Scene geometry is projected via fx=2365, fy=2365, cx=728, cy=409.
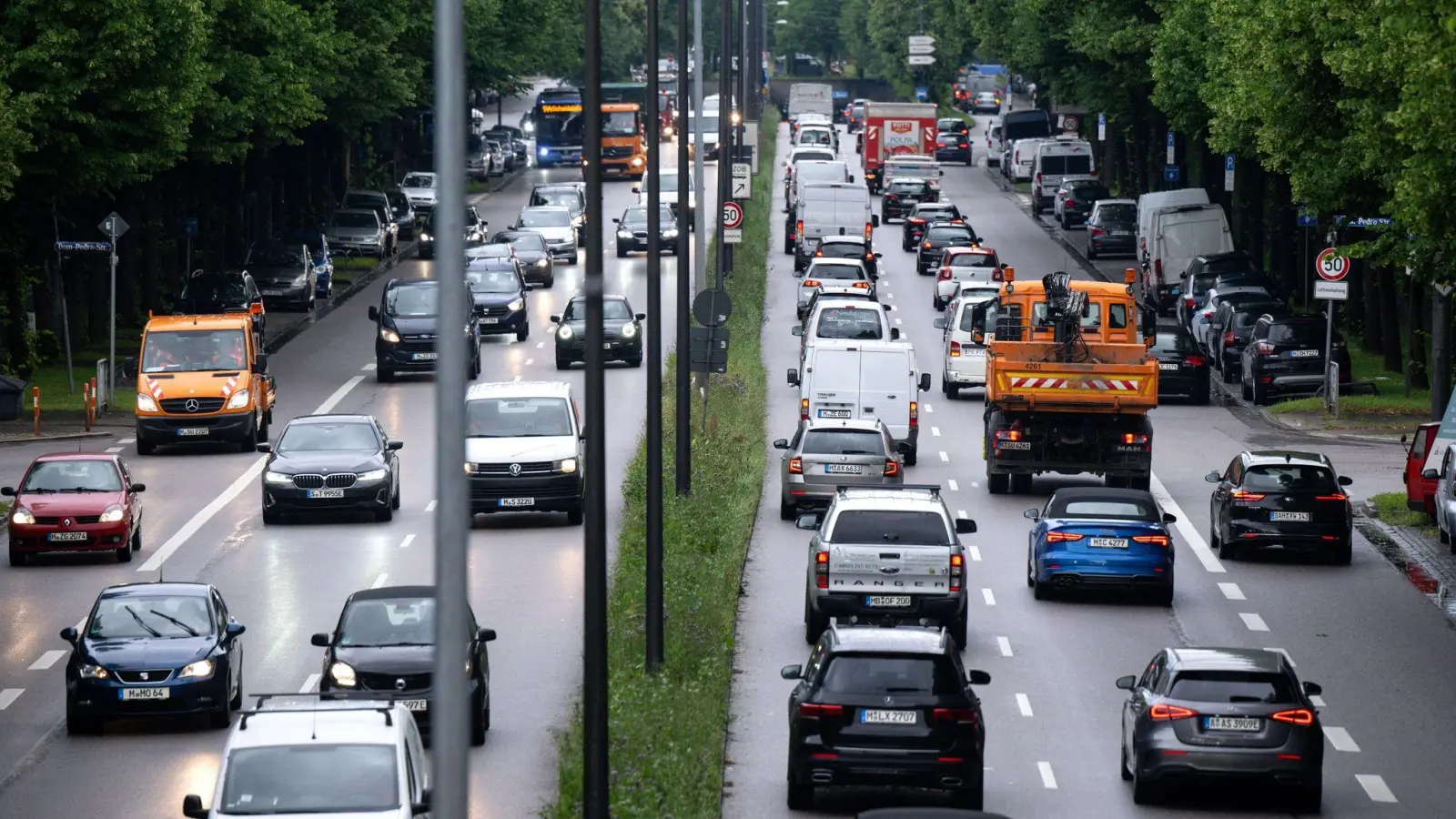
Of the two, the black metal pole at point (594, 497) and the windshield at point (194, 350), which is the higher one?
the black metal pole at point (594, 497)

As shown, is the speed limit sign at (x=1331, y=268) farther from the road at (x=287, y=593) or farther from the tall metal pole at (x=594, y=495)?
the tall metal pole at (x=594, y=495)

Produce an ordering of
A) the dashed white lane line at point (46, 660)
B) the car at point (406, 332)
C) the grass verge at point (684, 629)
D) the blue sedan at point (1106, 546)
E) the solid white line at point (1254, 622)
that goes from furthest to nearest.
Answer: the car at point (406, 332), the blue sedan at point (1106, 546), the solid white line at point (1254, 622), the dashed white lane line at point (46, 660), the grass verge at point (684, 629)

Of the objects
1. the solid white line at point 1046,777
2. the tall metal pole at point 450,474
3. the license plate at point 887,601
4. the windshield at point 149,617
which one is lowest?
the solid white line at point 1046,777

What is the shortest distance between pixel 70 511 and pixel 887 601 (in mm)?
11437

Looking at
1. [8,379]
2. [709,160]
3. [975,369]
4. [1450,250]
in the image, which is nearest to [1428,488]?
[1450,250]

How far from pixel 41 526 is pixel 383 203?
4427cm

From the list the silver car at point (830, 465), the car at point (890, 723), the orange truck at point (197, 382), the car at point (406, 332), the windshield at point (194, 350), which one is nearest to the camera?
the car at point (890, 723)

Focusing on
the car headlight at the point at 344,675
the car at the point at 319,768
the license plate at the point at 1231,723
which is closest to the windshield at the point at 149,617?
the car headlight at the point at 344,675

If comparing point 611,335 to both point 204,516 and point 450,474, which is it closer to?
point 204,516

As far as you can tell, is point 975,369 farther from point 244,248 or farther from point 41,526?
point 244,248

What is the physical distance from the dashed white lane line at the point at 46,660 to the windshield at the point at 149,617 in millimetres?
2942

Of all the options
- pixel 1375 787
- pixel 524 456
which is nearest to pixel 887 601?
pixel 1375 787

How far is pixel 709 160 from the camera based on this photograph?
102m

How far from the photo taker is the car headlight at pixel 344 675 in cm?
2031
